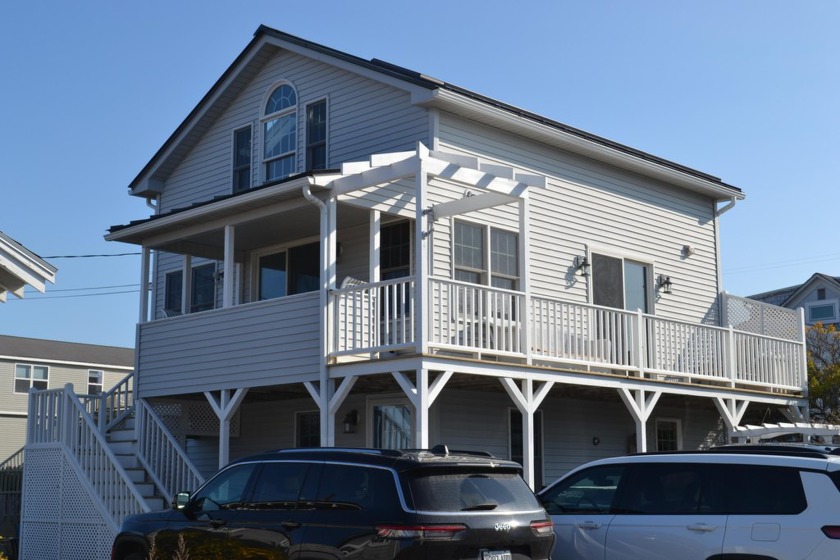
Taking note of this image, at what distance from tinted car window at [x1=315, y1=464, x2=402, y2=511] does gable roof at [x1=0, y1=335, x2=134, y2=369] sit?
38.1 m

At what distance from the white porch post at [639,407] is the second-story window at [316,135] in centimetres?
698

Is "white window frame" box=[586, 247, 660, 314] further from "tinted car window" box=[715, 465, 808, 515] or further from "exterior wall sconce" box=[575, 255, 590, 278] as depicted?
"tinted car window" box=[715, 465, 808, 515]

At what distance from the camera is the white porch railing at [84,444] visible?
17.3 meters

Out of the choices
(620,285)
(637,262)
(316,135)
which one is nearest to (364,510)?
(316,135)

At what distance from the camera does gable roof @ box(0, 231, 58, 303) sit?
1216 centimetres

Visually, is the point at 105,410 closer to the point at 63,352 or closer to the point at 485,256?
the point at 485,256

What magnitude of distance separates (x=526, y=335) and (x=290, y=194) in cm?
427

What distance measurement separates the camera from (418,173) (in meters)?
14.9

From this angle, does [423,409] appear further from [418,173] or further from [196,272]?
[196,272]

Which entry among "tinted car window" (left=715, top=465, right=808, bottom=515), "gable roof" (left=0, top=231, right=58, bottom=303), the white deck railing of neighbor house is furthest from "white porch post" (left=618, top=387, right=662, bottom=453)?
"gable roof" (left=0, top=231, right=58, bottom=303)

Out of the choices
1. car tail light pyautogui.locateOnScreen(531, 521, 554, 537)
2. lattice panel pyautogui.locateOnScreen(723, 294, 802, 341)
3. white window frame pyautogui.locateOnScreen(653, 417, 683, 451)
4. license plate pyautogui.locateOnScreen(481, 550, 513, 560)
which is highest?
lattice panel pyautogui.locateOnScreen(723, 294, 802, 341)

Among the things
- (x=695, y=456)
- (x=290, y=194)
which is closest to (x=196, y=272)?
(x=290, y=194)

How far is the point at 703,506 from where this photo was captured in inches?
385

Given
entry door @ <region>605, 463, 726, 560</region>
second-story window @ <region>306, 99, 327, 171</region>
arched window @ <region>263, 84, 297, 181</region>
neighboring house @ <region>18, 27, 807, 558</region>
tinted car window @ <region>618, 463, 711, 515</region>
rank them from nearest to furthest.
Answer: entry door @ <region>605, 463, 726, 560</region> < tinted car window @ <region>618, 463, 711, 515</region> < neighboring house @ <region>18, 27, 807, 558</region> < second-story window @ <region>306, 99, 327, 171</region> < arched window @ <region>263, 84, 297, 181</region>
